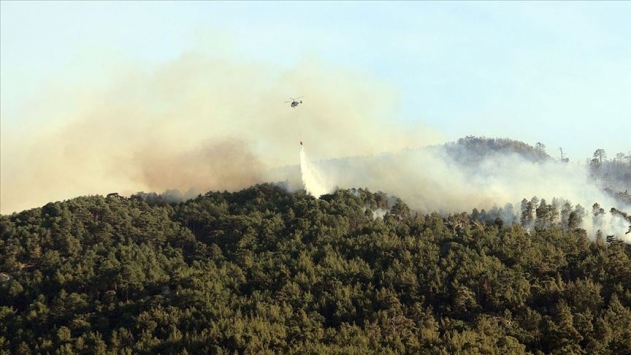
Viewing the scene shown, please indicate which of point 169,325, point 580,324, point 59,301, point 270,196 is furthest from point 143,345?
point 270,196

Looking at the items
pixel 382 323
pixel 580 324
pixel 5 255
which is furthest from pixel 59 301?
pixel 580 324

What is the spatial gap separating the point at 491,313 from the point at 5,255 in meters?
87.4

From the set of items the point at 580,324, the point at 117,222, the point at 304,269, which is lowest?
the point at 580,324

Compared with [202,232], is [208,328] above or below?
below

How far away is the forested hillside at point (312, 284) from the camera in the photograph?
114431mm

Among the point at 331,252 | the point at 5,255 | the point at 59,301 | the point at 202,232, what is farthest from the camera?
the point at 202,232

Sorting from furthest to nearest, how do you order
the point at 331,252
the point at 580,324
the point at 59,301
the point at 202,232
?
1. the point at 202,232
2. the point at 331,252
3. the point at 59,301
4. the point at 580,324

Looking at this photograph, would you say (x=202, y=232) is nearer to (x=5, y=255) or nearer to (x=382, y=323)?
(x=5, y=255)

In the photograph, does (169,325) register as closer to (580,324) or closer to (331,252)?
(331,252)

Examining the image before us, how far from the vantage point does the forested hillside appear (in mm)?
114431

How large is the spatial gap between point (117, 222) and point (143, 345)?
70292 mm

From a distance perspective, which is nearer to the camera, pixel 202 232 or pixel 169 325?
pixel 169 325

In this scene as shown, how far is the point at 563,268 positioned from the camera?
138000mm

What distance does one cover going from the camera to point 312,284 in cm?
13562
